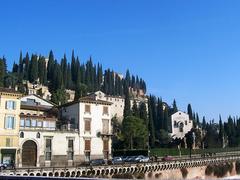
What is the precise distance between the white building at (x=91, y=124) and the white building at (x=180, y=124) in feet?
237

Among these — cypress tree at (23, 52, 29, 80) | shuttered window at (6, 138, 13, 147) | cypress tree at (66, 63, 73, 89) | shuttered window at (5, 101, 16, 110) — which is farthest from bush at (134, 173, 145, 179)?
cypress tree at (23, 52, 29, 80)

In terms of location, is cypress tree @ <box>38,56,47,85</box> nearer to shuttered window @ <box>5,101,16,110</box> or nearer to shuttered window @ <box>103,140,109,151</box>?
shuttered window @ <box>103,140,109,151</box>

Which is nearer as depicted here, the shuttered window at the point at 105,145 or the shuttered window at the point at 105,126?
the shuttered window at the point at 105,145

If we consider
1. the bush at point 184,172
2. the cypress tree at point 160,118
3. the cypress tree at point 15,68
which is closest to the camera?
the bush at point 184,172

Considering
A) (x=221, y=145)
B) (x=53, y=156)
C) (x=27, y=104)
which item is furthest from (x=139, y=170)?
(x=221, y=145)

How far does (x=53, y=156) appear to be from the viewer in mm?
59875

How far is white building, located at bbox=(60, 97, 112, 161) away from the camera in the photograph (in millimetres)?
64812

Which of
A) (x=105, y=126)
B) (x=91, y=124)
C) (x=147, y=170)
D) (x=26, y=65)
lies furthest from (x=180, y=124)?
(x=147, y=170)

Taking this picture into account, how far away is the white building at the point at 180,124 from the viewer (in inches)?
5418

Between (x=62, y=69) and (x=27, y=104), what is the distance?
5919 centimetres

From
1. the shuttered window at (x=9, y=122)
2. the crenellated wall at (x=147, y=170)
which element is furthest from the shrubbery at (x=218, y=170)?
the shuttered window at (x=9, y=122)

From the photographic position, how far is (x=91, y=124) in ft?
218

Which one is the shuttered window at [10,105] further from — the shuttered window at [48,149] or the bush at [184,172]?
the bush at [184,172]

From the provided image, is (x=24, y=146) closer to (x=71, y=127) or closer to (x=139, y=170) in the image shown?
(x=71, y=127)
